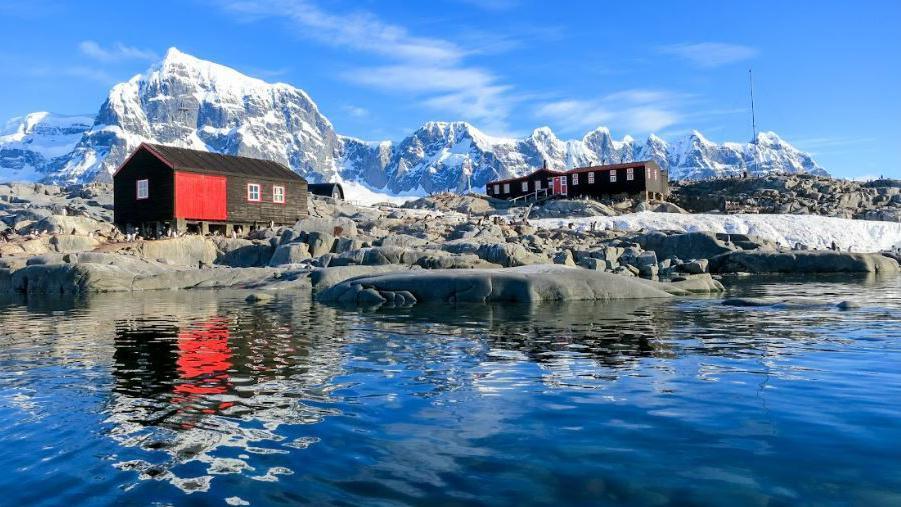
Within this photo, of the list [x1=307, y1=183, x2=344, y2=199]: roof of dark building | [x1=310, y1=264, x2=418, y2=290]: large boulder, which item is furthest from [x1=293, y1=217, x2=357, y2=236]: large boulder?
[x1=307, y1=183, x2=344, y2=199]: roof of dark building

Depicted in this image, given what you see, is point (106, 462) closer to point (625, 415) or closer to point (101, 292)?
point (625, 415)

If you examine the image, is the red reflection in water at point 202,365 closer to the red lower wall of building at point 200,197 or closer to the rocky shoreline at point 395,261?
the rocky shoreline at point 395,261

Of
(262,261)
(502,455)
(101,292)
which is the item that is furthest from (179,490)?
(262,261)

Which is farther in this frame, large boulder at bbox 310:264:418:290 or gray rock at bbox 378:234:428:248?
gray rock at bbox 378:234:428:248

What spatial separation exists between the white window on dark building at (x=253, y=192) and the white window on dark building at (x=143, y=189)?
5.82 meters

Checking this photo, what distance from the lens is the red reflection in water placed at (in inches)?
279

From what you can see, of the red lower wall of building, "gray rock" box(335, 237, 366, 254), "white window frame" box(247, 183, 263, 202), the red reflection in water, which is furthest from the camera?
"white window frame" box(247, 183, 263, 202)

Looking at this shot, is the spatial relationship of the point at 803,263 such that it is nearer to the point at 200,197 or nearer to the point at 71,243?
the point at 200,197

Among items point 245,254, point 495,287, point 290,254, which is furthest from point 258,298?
point 245,254

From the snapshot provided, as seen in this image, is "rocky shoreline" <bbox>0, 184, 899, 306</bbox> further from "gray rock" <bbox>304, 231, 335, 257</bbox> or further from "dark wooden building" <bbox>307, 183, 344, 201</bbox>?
"dark wooden building" <bbox>307, 183, 344, 201</bbox>

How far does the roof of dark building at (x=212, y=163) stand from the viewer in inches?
1575

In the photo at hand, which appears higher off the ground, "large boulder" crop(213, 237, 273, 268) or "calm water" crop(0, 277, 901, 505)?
"large boulder" crop(213, 237, 273, 268)

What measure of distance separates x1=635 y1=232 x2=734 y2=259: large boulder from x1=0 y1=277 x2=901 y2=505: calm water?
1131 inches

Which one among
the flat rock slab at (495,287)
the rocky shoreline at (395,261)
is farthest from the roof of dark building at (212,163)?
the flat rock slab at (495,287)
